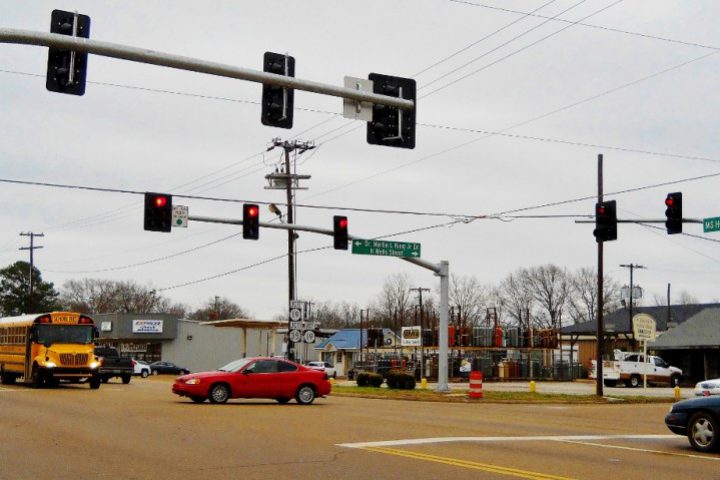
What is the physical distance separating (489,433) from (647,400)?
19637 mm

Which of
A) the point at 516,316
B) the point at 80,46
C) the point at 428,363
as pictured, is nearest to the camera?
the point at 80,46

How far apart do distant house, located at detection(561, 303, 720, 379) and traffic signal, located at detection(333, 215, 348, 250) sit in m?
50.1

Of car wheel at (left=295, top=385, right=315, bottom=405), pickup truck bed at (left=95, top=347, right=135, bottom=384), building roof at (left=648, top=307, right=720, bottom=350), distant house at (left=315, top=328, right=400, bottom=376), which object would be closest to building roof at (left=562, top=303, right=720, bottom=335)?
building roof at (left=648, top=307, right=720, bottom=350)

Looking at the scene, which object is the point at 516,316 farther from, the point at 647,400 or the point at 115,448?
the point at 115,448

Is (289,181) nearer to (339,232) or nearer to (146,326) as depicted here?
(339,232)

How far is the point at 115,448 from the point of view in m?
14.0

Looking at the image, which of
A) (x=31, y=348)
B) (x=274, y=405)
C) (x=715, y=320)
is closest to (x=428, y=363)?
(x=715, y=320)

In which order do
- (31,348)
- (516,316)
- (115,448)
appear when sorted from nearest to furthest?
(115,448), (31,348), (516,316)

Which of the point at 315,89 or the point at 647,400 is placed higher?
the point at 315,89

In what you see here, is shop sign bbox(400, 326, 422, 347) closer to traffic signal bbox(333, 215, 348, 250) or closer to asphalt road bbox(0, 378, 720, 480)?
traffic signal bbox(333, 215, 348, 250)

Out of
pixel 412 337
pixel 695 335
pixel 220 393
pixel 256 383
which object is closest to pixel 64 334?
pixel 220 393

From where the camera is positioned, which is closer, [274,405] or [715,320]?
[274,405]

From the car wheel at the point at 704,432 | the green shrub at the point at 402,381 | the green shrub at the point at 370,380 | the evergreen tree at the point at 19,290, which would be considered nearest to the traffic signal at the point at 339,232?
the green shrub at the point at 402,381

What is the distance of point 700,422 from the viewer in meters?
15.1
